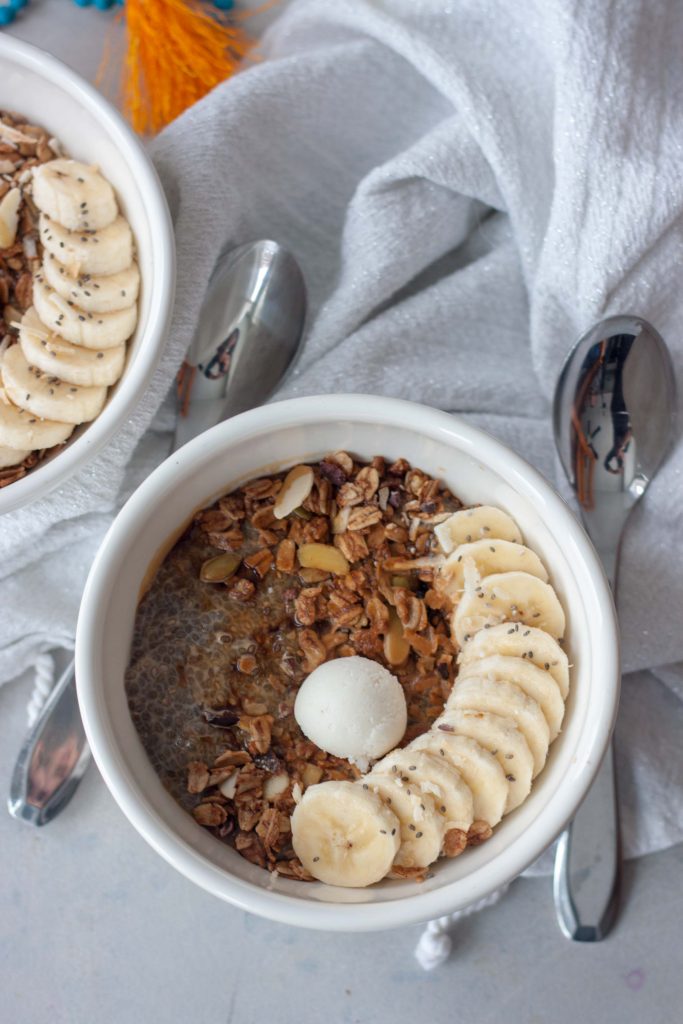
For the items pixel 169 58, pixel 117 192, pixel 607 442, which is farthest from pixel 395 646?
pixel 169 58

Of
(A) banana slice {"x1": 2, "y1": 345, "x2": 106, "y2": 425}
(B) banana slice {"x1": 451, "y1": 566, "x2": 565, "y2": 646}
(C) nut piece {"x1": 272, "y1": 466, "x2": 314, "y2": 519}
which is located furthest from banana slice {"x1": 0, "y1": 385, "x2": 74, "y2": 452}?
(B) banana slice {"x1": 451, "y1": 566, "x2": 565, "y2": 646}

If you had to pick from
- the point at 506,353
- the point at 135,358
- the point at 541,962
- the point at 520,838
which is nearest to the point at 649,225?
the point at 506,353

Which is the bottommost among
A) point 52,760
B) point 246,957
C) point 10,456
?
point 246,957

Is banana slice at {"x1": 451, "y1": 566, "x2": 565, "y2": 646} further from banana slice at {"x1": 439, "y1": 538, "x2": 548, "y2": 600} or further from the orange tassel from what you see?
the orange tassel

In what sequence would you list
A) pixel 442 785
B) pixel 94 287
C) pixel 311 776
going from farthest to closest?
pixel 94 287, pixel 311 776, pixel 442 785

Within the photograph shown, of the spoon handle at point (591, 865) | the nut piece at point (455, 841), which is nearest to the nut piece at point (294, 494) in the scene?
the nut piece at point (455, 841)

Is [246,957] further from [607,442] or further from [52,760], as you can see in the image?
[607,442]

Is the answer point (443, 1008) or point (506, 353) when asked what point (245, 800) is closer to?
point (443, 1008)
